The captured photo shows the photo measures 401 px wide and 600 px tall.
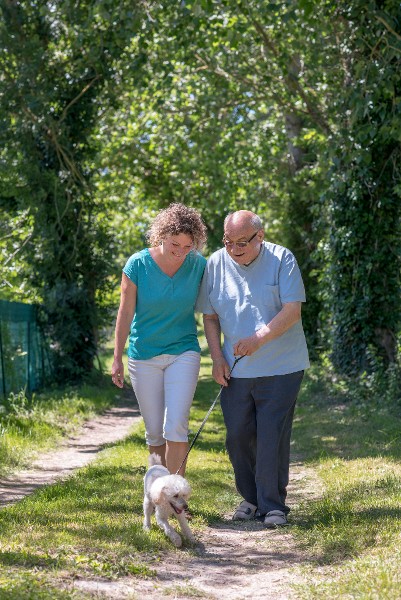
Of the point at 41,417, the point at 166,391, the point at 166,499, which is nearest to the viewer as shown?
the point at 166,499

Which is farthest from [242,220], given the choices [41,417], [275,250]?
[41,417]

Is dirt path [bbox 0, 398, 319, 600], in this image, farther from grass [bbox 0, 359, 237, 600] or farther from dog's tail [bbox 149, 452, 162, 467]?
dog's tail [bbox 149, 452, 162, 467]

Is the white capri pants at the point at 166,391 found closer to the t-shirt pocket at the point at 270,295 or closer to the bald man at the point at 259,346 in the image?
the bald man at the point at 259,346

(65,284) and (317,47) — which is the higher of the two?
(317,47)

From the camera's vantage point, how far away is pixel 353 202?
15.0 meters

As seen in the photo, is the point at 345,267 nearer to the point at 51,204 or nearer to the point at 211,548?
the point at 51,204

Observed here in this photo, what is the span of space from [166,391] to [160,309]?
0.58 metres

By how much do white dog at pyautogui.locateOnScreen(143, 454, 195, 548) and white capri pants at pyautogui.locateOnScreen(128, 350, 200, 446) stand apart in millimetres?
493

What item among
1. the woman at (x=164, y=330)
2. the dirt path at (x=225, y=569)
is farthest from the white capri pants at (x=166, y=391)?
the dirt path at (x=225, y=569)

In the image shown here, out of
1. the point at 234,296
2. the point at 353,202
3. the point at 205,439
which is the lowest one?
the point at 205,439

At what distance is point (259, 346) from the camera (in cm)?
665

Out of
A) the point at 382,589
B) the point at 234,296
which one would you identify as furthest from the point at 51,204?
the point at 382,589

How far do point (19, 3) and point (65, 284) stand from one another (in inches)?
204

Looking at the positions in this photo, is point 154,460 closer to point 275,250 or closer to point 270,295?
point 270,295
